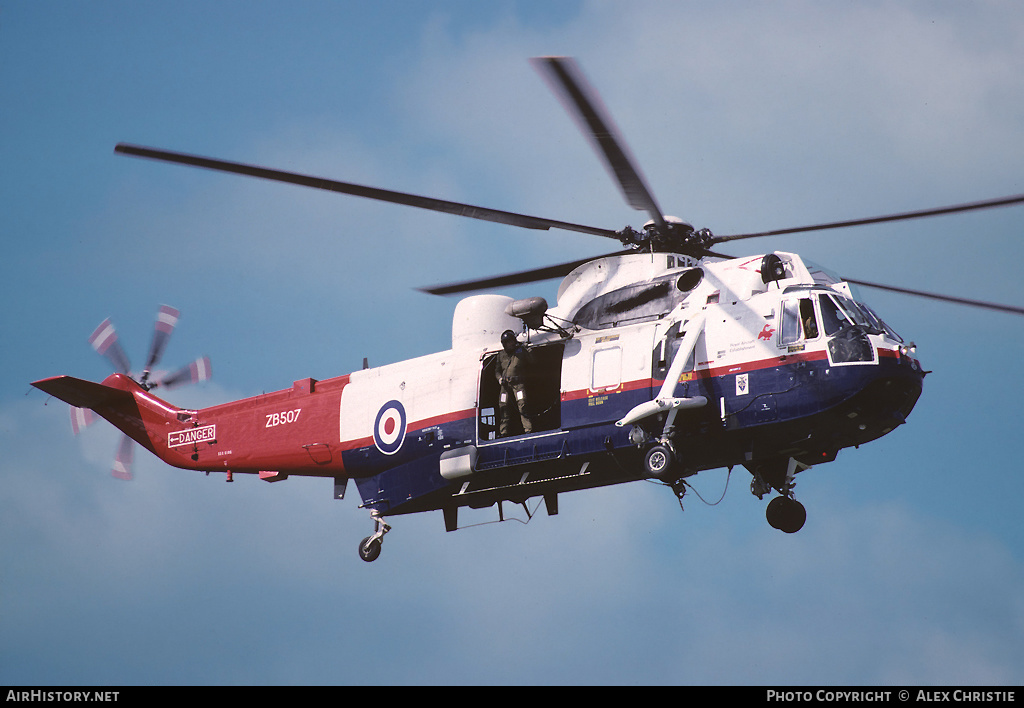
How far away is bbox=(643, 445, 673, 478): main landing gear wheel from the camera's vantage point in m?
20.5

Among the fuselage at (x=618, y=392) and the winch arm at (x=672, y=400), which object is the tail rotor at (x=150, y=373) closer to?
the fuselage at (x=618, y=392)

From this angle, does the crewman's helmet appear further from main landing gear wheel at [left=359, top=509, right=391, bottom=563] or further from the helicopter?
main landing gear wheel at [left=359, top=509, right=391, bottom=563]

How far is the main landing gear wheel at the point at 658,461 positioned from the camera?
809 inches

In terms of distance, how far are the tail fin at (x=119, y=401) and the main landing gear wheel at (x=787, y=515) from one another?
15336 millimetres

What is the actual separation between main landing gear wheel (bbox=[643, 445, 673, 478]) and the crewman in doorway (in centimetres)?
317

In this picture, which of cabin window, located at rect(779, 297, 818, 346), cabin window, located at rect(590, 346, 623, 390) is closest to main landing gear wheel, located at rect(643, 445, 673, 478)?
cabin window, located at rect(590, 346, 623, 390)

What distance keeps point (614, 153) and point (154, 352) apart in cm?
A: 1639

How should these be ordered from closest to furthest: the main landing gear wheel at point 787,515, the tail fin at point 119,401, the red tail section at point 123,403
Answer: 1. the main landing gear wheel at point 787,515
2. the red tail section at point 123,403
3. the tail fin at point 119,401

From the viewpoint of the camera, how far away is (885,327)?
2092 cm

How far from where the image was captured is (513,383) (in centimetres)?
2334

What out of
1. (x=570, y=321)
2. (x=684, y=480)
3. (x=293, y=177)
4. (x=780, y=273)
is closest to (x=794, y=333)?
(x=780, y=273)

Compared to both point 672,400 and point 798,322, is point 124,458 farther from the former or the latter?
point 798,322

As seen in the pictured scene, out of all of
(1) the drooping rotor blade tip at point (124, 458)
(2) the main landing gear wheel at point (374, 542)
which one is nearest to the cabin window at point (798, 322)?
(2) the main landing gear wheel at point (374, 542)

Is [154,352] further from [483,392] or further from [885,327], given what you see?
[885,327]
